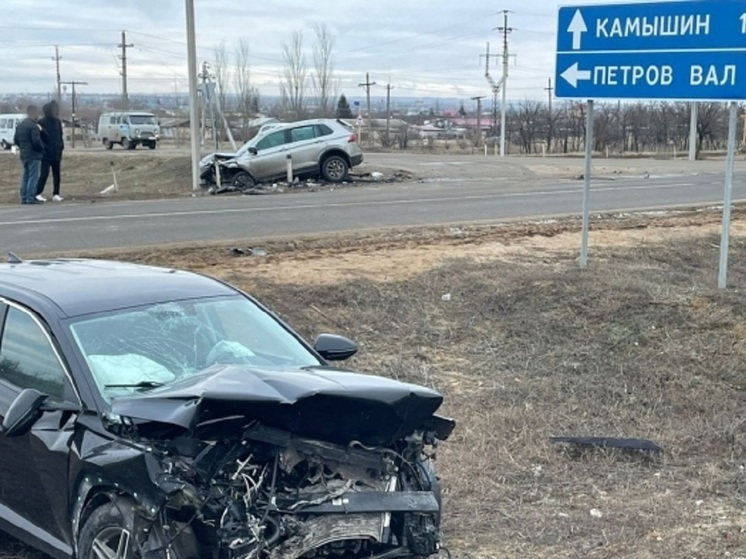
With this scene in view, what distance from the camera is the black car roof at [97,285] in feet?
15.7

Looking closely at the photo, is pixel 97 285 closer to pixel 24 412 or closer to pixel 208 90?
pixel 24 412

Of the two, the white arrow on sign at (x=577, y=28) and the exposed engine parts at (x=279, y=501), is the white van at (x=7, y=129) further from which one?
the exposed engine parts at (x=279, y=501)

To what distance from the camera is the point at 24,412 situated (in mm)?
4219

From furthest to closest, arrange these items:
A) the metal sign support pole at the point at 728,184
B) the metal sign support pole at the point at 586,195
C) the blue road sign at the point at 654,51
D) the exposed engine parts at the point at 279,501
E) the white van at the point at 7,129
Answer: the white van at the point at 7,129
the metal sign support pole at the point at 586,195
the metal sign support pole at the point at 728,184
the blue road sign at the point at 654,51
the exposed engine parts at the point at 279,501

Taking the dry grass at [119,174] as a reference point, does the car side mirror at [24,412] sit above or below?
above

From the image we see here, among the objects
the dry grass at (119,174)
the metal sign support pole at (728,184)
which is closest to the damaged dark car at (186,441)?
the metal sign support pole at (728,184)

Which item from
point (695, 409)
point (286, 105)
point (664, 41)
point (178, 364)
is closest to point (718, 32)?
point (664, 41)

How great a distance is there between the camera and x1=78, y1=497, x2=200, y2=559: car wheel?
145 inches

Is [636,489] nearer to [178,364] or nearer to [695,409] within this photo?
[695,409]

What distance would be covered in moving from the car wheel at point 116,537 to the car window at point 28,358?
0.66 meters

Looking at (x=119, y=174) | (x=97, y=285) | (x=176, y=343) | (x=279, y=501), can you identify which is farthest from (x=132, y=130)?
(x=279, y=501)

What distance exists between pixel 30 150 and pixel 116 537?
16928 mm

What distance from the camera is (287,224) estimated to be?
51.9 ft

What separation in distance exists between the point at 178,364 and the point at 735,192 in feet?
71.2
